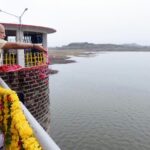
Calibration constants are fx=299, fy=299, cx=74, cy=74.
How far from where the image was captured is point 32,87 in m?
11.1

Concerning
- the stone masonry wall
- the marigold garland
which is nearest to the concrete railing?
the marigold garland

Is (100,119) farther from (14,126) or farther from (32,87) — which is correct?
(14,126)

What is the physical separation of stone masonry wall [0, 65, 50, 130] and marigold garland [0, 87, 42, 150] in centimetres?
575

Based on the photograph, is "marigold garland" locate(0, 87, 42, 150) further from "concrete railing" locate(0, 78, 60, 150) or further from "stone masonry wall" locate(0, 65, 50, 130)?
"stone masonry wall" locate(0, 65, 50, 130)

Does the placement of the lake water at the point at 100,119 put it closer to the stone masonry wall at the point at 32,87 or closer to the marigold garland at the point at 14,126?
the stone masonry wall at the point at 32,87

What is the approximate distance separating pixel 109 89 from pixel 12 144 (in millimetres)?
36233

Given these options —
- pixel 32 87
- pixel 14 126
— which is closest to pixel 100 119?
pixel 32 87

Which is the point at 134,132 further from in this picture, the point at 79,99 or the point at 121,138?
the point at 79,99

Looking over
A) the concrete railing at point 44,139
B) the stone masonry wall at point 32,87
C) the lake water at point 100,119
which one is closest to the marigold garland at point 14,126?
the concrete railing at point 44,139

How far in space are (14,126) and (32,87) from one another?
8078mm

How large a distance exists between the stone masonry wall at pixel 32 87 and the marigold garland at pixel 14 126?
575 centimetres

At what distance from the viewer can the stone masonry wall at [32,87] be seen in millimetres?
10148

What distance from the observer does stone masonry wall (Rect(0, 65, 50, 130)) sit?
10.1 meters

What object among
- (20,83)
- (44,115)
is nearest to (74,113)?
(44,115)
